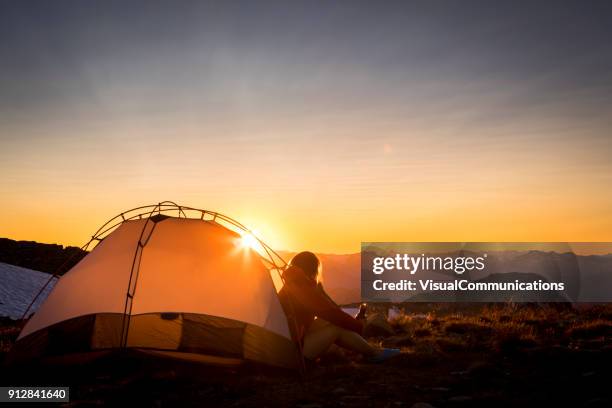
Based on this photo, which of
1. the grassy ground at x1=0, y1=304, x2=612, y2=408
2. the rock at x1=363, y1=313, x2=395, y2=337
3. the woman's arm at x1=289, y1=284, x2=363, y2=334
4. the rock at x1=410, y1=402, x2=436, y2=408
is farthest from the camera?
the rock at x1=363, y1=313, x2=395, y2=337

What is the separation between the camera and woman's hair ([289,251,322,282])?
1002cm

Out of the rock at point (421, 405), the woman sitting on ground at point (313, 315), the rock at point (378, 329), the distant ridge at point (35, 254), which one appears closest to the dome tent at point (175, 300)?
the woman sitting on ground at point (313, 315)

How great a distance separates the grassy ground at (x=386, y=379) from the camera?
25.9 ft

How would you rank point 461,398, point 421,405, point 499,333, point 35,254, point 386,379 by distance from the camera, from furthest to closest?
point 35,254, point 499,333, point 386,379, point 461,398, point 421,405

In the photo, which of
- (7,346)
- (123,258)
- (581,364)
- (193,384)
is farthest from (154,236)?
(581,364)

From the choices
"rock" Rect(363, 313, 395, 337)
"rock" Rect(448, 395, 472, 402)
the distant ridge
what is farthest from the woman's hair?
the distant ridge

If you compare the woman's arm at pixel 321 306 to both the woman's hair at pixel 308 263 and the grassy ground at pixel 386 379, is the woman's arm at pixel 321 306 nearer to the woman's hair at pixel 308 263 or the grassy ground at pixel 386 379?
the woman's hair at pixel 308 263

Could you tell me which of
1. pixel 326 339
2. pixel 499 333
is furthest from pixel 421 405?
pixel 499 333

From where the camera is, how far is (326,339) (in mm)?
9992

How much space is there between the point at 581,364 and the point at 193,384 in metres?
6.01

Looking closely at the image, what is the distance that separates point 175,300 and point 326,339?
2.68m

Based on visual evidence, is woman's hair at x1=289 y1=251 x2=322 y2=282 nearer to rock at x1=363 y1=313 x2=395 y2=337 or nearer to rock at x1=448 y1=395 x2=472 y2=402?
rock at x1=448 y1=395 x2=472 y2=402

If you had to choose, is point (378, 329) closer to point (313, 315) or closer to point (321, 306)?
point (313, 315)

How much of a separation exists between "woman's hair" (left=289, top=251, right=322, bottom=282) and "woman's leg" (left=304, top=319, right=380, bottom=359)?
0.83m
